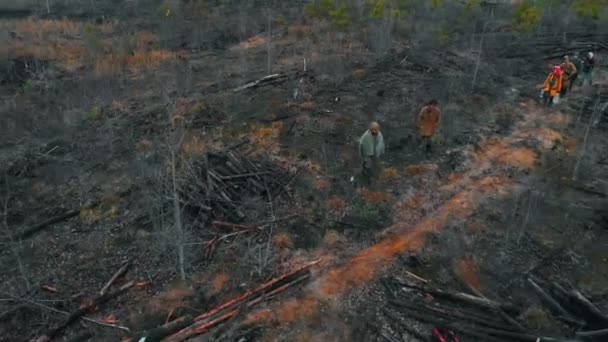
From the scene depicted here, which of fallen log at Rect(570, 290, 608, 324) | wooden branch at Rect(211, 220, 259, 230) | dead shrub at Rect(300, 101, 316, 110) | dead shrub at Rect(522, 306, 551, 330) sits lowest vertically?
dead shrub at Rect(522, 306, 551, 330)

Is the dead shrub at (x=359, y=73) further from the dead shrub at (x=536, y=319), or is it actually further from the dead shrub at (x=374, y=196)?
the dead shrub at (x=536, y=319)

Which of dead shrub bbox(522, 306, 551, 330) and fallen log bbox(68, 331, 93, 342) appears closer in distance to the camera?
fallen log bbox(68, 331, 93, 342)

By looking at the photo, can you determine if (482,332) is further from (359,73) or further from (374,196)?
(359,73)

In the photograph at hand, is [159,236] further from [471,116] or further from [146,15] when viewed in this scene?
[146,15]

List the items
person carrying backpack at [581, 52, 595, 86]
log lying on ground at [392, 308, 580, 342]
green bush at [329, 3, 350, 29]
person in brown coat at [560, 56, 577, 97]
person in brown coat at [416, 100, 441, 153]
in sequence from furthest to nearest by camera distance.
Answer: green bush at [329, 3, 350, 29]
person carrying backpack at [581, 52, 595, 86]
person in brown coat at [560, 56, 577, 97]
person in brown coat at [416, 100, 441, 153]
log lying on ground at [392, 308, 580, 342]

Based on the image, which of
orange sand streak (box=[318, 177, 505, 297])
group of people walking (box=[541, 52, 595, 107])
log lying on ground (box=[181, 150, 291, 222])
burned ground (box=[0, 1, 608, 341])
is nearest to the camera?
burned ground (box=[0, 1, 608, 341])

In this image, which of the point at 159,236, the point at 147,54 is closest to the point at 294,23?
the point at 147,54

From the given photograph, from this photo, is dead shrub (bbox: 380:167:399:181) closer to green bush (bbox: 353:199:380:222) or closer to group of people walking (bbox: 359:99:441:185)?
group of people walking (bbox: 359:99:441:185)

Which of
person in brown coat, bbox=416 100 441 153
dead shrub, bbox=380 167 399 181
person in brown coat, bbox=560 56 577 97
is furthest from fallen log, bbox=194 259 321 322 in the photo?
person in brown coat, bbox=560 56 577 97
